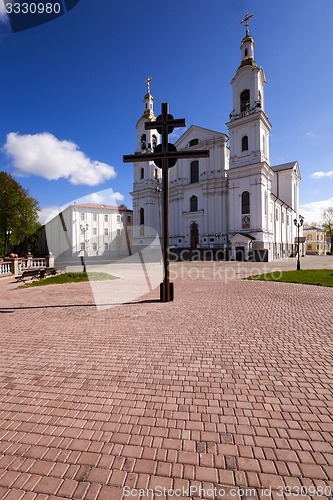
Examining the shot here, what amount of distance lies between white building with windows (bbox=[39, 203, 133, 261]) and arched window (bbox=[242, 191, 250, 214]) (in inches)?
958

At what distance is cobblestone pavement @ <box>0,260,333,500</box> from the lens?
2.07 metres

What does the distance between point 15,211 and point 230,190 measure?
34122 millimetres

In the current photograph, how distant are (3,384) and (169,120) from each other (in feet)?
29.0

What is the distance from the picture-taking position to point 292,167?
183ft

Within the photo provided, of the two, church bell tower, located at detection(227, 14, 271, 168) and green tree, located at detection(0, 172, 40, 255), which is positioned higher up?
church bell tower, located at detection(227, 14, 271, 168)

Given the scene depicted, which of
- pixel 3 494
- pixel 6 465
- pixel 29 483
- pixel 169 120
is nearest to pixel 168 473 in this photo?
pixel 29 483

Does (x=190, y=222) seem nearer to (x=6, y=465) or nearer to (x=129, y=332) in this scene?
(x=129, y=332)

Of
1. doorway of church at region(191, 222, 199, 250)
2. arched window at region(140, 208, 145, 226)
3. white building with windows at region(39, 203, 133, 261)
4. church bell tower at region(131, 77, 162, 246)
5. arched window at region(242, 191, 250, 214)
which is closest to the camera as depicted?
arched window at region(242, 191, 250, 214)

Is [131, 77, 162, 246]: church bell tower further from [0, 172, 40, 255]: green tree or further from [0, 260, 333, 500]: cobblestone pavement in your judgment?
[0, 260, 333, 500]: cobblestone pavement

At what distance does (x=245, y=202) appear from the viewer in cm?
3772

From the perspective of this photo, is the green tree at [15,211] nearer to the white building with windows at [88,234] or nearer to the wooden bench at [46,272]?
the white building with windows at [88,234]

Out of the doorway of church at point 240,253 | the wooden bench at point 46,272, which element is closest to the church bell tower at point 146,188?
the doorway of church at point 240,253

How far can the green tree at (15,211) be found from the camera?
38625mm

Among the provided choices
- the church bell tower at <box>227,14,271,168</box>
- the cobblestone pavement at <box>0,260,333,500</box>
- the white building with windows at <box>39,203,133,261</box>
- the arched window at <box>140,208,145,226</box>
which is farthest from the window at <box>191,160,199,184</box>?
the cobblestone pavement at <box>0,260,333,500</box>
